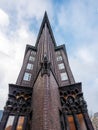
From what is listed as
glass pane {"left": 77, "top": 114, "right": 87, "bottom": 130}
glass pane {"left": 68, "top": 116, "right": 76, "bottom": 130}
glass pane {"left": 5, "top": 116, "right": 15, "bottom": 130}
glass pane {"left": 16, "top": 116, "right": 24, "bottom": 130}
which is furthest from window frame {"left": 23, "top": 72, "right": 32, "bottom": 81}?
glass pane {"left": 77, "top": 114, "right": 87, "bottom": 130}

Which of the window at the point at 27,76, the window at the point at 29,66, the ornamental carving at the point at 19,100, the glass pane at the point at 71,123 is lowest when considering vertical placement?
the glass pane at the point at 71,123

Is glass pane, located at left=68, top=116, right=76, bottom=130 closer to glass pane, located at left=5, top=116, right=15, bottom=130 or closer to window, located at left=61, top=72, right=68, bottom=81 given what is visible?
glass pane, located at left=5, top=116, right=15, bottom=130

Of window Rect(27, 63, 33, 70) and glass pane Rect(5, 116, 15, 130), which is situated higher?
window Rect(27, 63, 33, 70)

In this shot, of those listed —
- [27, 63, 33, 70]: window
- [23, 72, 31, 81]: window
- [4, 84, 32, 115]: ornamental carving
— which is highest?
[27, 63, 33, 70]: window

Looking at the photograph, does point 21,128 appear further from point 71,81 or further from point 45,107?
Result: point 71,81

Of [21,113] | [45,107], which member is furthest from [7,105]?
[45,107]

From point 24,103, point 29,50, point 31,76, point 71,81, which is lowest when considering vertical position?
point 24,103

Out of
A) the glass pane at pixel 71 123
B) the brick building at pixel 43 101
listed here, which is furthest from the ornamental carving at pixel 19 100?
the glass pane at pixel 71 123

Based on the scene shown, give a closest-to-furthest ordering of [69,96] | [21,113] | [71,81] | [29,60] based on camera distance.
Result: [21,113] < [69,96] < [71,81] < [29,60]

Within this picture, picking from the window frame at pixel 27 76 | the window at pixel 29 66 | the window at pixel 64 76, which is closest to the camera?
the window frame at pixel 27 76

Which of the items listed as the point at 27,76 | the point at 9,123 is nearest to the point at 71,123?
the point at 9,123

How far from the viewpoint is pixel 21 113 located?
17234 mm

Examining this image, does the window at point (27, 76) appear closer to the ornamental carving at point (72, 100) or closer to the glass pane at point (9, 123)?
the ornamental carving at point (72, 100)

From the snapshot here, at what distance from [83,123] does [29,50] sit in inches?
824
